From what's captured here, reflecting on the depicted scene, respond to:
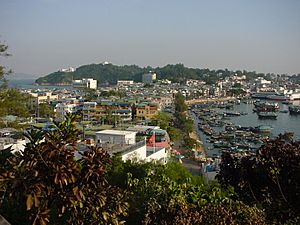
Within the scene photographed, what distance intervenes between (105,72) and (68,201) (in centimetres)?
5926

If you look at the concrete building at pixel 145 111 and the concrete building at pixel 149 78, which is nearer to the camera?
the concrete building at pixel 145 111

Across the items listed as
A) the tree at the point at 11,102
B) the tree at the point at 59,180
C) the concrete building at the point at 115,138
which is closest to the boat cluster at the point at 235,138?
the concrete building at the point at 115,138

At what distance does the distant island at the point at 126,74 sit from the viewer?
51.3 meters

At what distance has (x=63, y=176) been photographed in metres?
1.25

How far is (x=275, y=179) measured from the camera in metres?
2.05

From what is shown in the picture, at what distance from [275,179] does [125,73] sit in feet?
187

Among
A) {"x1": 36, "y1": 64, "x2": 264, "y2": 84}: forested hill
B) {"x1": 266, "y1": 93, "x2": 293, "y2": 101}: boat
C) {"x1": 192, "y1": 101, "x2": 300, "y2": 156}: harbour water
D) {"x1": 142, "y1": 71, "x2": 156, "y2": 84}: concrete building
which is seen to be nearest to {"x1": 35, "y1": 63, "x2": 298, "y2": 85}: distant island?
{"x1": 36, "y1": 64, "x2": 264, "y2": 84}: forested hill

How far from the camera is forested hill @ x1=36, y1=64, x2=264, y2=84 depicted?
51381 mm

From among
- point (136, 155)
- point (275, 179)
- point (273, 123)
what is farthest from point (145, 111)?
point (275, 179)

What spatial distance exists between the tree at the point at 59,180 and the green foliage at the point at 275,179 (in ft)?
3.23

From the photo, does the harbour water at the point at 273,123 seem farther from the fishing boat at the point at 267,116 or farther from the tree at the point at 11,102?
the tree at the point at 11,102

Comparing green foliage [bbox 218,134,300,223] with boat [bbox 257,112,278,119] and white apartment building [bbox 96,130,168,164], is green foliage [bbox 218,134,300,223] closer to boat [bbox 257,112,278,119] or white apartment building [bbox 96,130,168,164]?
white apartment building [bbox 96,130,168,164]

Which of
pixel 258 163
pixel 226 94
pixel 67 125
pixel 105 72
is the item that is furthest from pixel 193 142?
pixel 105 72

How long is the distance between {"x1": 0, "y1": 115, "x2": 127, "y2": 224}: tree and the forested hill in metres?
45.0
